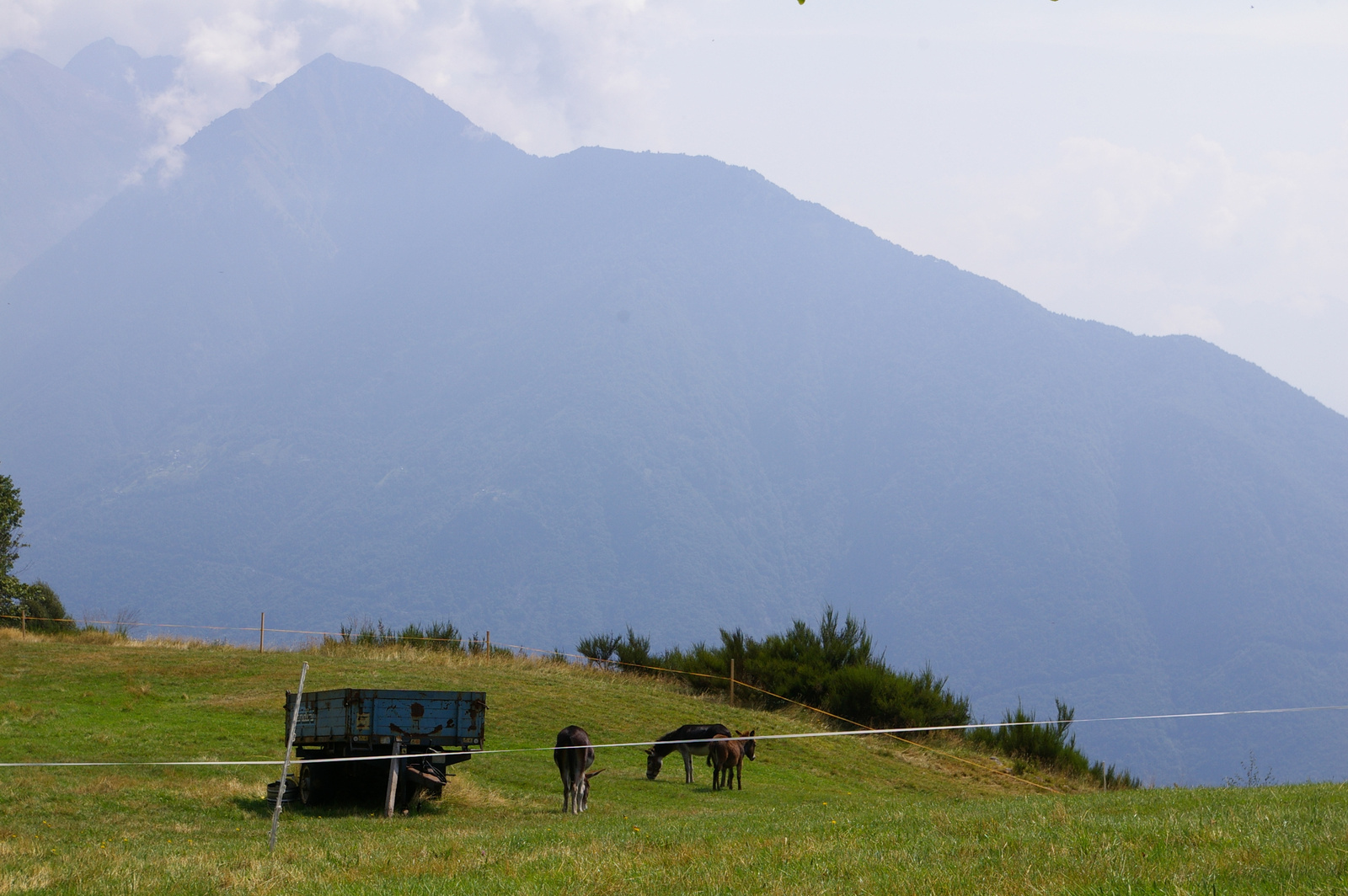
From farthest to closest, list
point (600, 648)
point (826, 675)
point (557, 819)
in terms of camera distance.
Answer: point (600, 648), point (826, 675), point (557, 819)

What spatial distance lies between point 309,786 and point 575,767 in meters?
4.57

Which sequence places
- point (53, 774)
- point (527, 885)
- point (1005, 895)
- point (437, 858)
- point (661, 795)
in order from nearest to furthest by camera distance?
point (1005, 895), point (527, 885), point (437, 858), point (53, 774), point (661, 795)

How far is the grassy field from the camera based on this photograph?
777cm

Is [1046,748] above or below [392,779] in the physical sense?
above

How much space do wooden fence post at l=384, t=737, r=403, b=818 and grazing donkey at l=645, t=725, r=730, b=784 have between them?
7670mm

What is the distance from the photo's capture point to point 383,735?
1845 centimetres

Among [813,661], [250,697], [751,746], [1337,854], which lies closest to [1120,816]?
[1337,854]

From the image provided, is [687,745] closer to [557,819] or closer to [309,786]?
[557,819]

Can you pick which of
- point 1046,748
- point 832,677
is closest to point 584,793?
point 1046,748

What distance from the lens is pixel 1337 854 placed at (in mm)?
7309

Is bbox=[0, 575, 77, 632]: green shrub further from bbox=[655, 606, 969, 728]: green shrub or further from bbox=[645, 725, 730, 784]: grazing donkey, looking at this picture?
bbox=[645, 725, 730, 784]: grazing donkey

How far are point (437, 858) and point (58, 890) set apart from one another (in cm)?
291

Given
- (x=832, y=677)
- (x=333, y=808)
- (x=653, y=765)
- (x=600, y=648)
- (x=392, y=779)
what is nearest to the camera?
(x=392, y=779)

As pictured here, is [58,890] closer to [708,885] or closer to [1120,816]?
[708,885]
